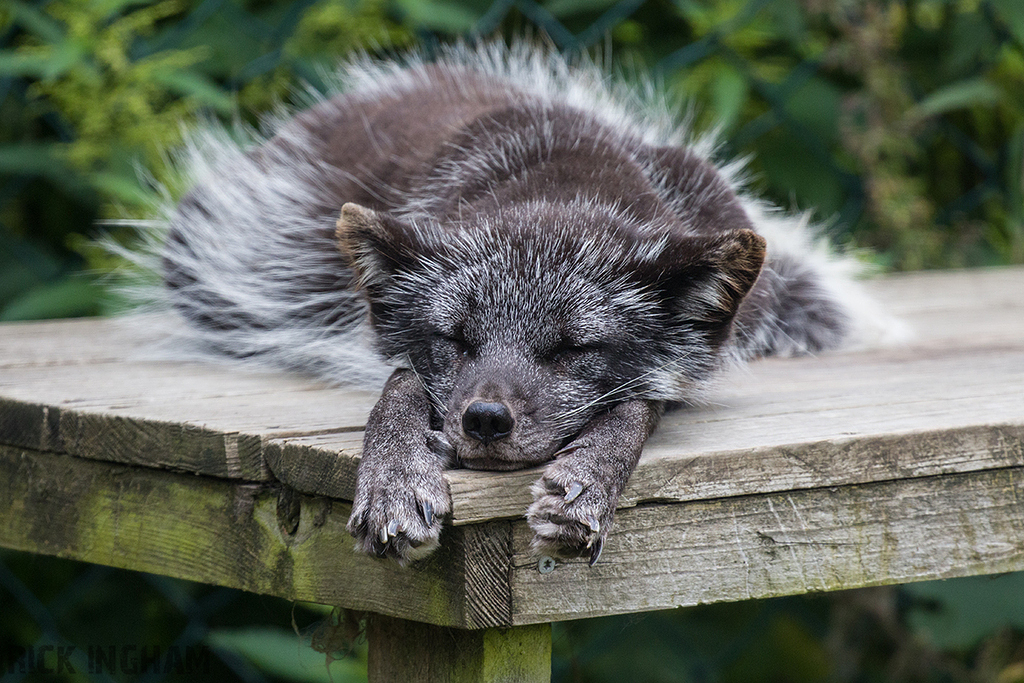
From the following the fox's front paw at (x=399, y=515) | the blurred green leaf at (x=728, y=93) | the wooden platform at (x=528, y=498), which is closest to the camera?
the fox's front paw at (x=399, y=515)

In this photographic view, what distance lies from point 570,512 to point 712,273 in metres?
0.70

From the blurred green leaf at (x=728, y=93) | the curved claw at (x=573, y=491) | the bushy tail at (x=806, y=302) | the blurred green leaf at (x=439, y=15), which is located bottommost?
the curved claw at (x=573, y=491)

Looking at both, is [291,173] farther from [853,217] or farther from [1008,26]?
[1008,26]

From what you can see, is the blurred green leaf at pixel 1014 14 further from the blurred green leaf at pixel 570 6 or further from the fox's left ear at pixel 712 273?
the fox's left ear at pixel 712 273

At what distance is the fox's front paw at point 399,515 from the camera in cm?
169

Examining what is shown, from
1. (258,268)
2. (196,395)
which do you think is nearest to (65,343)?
(258,268)

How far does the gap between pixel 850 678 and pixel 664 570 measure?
9.77ft

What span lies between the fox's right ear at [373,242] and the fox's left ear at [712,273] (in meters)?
0.55

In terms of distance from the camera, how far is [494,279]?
2193mm

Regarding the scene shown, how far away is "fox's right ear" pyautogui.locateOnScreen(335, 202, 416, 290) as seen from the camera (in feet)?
7.48

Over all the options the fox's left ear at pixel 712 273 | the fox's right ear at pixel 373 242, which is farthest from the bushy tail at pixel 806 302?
the fox's right ear at pixel 373 242

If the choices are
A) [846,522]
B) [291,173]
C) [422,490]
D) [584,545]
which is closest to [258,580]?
[422,490]

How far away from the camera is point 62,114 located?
4.18 m

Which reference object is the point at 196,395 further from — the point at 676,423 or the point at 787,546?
the point at 787,546
